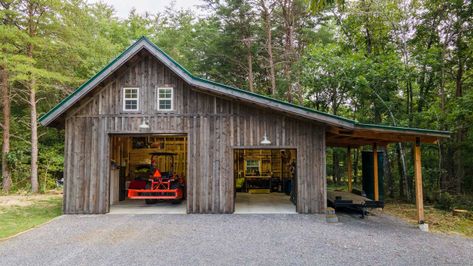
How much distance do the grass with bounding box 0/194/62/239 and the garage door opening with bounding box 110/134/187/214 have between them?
199 centimetres

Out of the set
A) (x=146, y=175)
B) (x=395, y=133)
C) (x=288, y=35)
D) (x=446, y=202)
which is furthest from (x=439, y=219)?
(x=288, y=35)

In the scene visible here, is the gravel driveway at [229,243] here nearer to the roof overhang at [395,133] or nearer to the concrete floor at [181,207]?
the concrete floor at [181,207]

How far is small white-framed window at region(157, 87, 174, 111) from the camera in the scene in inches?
379

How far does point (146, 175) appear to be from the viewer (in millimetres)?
13312

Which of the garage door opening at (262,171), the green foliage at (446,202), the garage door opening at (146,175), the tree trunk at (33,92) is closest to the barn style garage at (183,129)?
the garage door opening at (146,175)

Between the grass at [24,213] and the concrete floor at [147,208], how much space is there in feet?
6.18

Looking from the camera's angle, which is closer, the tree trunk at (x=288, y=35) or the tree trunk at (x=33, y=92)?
the tree trunk at (x=33, y=92)

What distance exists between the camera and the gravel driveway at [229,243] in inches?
212

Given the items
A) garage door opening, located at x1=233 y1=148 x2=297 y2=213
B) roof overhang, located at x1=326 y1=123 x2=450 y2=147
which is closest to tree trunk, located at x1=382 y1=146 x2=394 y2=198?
garage door opening, located at x1=233 y1=148 x2=297 y2=213

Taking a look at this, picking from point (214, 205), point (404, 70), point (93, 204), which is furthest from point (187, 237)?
point (404, 70)

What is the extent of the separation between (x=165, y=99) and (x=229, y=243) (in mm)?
5229

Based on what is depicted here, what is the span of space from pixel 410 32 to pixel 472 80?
388 cm

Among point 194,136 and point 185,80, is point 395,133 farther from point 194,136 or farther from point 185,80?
point 185,80

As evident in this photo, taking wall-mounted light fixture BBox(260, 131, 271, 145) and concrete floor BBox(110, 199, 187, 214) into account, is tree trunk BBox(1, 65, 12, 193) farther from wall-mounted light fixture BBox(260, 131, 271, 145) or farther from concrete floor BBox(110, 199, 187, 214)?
wall-mounted light fixture BBox(260, 131, 271, 145)
